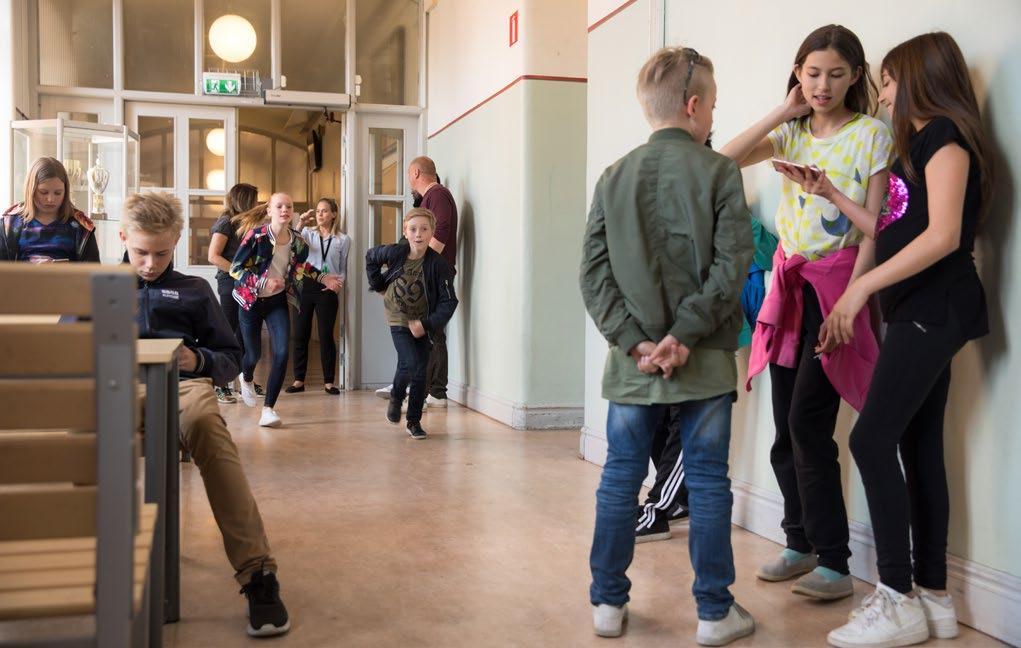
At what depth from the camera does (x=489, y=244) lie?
6184mm

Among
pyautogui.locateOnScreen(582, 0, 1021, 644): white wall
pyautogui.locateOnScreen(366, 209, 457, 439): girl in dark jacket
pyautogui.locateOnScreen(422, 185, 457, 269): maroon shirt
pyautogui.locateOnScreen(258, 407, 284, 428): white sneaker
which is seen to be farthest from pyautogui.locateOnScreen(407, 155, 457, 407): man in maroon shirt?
pyautogui.locateOnScreen(582, 0, 1021, 644): white wall

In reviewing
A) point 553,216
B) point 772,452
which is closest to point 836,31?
point 772,452

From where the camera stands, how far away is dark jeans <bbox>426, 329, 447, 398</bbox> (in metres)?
6.35

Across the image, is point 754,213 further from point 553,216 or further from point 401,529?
point 553,216

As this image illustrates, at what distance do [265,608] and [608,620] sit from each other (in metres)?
0.80

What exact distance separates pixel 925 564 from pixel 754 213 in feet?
4.44

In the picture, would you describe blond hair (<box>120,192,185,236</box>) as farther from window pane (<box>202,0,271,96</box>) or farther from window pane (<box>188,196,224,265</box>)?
window pane (<box>202,0,271,96</box>)

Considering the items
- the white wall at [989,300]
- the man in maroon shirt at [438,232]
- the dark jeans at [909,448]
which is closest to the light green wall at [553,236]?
the man in maroon shirt at [438,232]

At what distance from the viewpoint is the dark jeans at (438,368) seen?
635 centimetres

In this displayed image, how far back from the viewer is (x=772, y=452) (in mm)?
2836

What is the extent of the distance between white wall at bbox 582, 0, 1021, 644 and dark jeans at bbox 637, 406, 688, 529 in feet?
0.72

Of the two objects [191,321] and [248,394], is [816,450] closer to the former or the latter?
[191,321]

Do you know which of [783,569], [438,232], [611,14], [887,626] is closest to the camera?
[887,626]

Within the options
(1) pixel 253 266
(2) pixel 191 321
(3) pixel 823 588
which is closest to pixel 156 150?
(1) pixel 253 266
